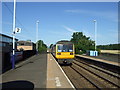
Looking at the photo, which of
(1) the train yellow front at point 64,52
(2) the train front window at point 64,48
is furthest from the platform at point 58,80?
(2) the train front window at point 64,48

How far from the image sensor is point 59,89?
25.6 ft

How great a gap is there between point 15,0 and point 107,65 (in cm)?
1108

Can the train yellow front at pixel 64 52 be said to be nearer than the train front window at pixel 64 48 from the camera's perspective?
Yes

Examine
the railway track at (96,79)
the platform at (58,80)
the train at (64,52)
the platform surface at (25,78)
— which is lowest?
the railway track at (96,79)

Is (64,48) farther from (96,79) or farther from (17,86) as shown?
(17,86)

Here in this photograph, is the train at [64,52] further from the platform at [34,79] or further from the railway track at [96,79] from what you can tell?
the platform at [34,79]

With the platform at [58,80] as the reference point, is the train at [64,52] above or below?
above

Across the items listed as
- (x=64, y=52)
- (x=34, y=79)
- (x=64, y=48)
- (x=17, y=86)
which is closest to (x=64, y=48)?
(x=64, y=48)

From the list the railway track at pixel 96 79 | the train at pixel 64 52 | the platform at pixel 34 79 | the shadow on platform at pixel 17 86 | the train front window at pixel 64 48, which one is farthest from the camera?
the train front window at pixel 64 48

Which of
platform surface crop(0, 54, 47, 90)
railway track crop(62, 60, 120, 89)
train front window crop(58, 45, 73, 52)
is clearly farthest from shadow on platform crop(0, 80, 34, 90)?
train front window crop(58, 45, 73, 52)

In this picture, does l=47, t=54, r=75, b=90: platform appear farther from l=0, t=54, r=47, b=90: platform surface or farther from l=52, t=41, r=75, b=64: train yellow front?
l=52, t=41, r=75, b=64: train yellow front

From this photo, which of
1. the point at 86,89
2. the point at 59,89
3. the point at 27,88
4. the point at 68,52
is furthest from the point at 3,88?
the point at 68,52

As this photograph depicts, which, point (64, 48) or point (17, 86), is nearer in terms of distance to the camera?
point (17, 86)

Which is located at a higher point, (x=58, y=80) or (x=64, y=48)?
(x=64, y=48)
